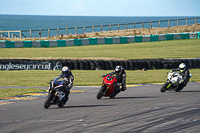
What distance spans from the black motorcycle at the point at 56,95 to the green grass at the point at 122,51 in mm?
18532

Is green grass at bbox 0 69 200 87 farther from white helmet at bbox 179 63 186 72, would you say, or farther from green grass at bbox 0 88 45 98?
white helmet at bbox 179 63 186 72

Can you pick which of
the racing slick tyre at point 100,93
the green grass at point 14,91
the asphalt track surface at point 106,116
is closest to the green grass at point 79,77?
the green grass at point 14,91

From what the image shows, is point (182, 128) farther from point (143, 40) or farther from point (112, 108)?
point (143, 40)

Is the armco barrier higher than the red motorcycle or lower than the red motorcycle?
higher

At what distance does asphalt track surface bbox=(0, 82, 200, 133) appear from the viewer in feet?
27.1

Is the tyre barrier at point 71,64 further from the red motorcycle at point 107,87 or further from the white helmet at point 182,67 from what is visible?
the red motorcycle at point 107,87

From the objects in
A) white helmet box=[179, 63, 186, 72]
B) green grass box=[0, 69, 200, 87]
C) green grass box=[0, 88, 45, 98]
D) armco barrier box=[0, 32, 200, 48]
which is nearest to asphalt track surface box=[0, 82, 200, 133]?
green grass box=[0, 88, 45, 98]

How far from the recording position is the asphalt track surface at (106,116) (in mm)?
8258

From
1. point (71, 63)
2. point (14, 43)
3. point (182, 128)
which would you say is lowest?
point (182, 128)

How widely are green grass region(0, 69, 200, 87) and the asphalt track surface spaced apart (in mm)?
5863

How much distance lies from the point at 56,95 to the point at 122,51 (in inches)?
938

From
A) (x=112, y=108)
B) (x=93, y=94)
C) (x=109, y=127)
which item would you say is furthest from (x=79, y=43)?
(x=109, y=127)

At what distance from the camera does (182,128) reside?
27.0ft

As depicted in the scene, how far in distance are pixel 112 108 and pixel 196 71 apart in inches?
584
